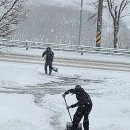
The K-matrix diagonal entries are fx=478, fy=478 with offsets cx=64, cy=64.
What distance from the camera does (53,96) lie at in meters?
21.9

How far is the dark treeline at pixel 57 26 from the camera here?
3312 inches

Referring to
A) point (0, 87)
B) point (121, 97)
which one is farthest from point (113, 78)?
point (0, 87)

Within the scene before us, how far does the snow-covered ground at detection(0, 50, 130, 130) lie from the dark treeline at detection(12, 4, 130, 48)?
53.5 meters

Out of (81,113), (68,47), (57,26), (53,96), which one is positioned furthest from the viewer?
(57,26)

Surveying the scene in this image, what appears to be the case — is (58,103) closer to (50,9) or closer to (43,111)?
(43,111)

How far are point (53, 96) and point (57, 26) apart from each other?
221ft

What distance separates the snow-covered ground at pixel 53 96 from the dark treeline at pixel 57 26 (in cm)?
5345

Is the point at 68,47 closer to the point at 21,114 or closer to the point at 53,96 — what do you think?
the point at 53,96

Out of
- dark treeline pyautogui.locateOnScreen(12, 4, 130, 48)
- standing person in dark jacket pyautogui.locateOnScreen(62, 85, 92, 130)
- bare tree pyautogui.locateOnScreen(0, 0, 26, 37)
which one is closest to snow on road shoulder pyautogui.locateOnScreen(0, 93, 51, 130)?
standing person in dark jacket pyautogui.locateOnScreen(62, 85, 92, 130)

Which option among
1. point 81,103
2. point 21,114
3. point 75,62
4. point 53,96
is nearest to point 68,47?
point 75,62

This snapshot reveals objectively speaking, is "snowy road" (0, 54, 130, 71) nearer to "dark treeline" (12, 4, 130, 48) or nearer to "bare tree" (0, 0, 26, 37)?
"bare tree" (0, 0, 26, 37)

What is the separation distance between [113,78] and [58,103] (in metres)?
8.59

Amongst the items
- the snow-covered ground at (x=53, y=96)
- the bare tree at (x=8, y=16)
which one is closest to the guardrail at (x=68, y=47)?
the snow-covered ground at (x=53, y=96)

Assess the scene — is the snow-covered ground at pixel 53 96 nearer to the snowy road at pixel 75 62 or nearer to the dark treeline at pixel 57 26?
the snowy road at pixel 75 62
